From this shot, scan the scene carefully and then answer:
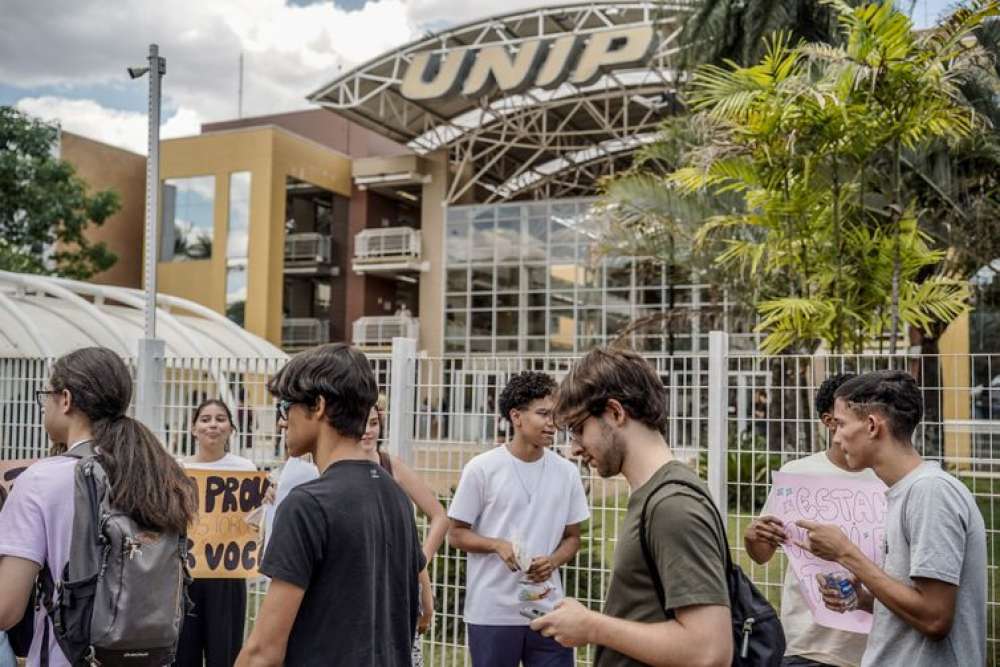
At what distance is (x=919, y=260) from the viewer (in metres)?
7.46

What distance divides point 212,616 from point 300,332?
28.4 m

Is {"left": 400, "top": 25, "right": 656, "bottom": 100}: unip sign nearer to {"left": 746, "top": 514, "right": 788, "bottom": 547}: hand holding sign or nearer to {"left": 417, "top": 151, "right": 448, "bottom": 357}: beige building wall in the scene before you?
{"left": 417, "top": 151, "right": 448, "bottom": 357}: beige building wall

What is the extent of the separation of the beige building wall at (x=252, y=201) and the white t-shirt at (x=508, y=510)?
1064 inches

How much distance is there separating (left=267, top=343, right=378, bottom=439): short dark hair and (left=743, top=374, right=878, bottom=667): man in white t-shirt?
158 centimetres

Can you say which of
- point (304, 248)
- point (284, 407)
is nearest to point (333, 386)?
point (284, 407)

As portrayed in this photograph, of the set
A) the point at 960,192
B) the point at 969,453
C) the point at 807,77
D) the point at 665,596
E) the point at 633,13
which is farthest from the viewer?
the point at 633,13

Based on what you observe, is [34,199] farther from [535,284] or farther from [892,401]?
[892,401]

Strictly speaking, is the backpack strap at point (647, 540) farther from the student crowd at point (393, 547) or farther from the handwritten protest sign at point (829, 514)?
the handwritten protest sign at point (829, 514)

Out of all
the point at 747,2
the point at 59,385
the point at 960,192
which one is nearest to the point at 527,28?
the point at 747,2

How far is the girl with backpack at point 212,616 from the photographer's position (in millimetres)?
5035

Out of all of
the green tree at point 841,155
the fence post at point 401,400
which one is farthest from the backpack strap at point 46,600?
the green tree at point 841,155

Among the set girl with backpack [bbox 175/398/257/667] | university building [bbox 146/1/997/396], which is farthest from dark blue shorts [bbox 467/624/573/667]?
university building [bbox 146/1/997/396]

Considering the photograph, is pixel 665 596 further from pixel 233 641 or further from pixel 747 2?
pixel 747 2

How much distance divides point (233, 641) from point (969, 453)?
174 inches
